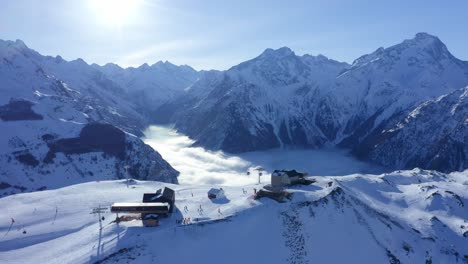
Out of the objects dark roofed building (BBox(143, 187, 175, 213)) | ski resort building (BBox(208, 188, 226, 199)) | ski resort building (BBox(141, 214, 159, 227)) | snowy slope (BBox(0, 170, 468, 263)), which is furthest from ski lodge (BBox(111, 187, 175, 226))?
ski resort building (BBox(208, 188, 226, 199))

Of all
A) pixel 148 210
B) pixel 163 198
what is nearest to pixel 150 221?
pixel 148 210

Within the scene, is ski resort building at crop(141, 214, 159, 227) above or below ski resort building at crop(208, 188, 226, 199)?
below

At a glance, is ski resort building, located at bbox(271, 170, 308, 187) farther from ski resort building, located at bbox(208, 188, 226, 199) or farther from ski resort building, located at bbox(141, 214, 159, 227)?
ski resort building, located at bbox(141, 214, 159, 227)

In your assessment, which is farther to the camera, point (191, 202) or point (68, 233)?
point (191, 202)

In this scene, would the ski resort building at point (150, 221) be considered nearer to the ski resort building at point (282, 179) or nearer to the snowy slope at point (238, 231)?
the snowy slope at point (238, 231)

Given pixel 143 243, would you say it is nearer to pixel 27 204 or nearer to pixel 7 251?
pixel 7 251

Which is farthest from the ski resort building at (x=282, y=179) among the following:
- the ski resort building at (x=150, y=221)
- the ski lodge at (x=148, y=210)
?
the ski resort building at (x=150, y=221)

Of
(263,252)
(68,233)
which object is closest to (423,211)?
(263,252)

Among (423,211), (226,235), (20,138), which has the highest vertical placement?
(20,138)

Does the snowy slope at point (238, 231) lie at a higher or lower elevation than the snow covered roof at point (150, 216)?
lower
